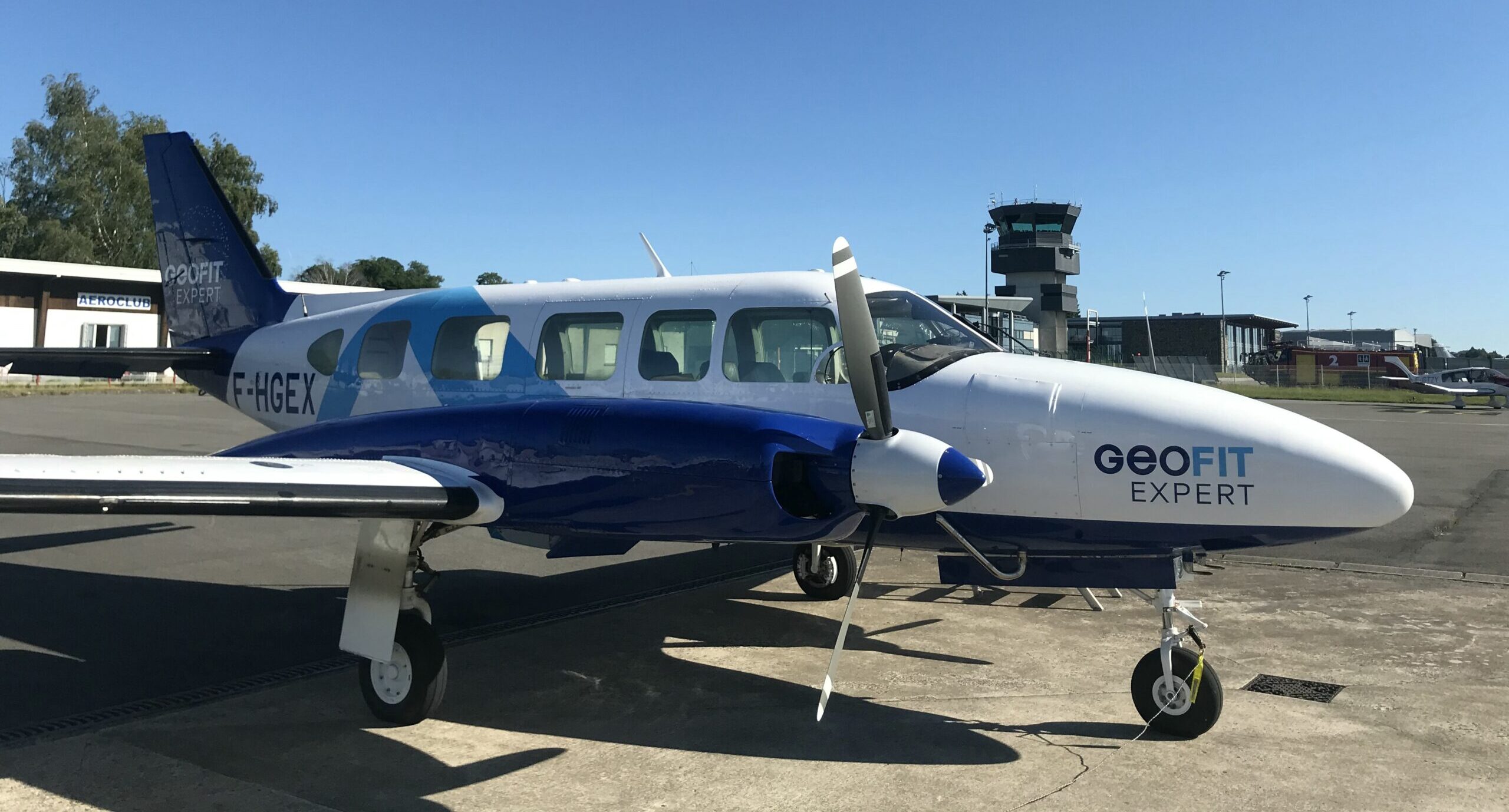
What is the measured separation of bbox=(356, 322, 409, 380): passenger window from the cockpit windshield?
354 cm

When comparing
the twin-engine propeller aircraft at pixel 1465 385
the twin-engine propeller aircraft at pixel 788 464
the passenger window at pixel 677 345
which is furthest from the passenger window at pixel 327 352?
the twin-engine propeller aircraft at pixel 1465 385

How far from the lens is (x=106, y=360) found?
9.23 metres

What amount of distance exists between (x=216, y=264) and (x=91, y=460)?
550cm

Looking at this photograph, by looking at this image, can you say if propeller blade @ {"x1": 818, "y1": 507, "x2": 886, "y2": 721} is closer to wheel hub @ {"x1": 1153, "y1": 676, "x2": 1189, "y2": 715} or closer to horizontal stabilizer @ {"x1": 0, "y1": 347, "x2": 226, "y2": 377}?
wheel hub @ {"x1": 1153, "y1": 676, "x2": 1189, "y2": 715}

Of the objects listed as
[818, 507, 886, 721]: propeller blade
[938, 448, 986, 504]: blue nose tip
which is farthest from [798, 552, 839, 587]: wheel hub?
[938, 448, 986, 504]: blue nose tip

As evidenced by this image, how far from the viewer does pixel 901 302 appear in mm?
6395

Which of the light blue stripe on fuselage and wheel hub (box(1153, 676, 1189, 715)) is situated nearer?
wheel hub (box(1153, 676, 1189, 715))

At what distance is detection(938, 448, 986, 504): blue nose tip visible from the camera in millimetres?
4820

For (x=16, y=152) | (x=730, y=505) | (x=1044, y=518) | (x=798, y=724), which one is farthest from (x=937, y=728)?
(x=16, y=152)

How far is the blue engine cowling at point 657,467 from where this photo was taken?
505 cm

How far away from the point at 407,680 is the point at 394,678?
3.3 inches

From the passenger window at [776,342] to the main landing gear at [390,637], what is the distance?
6.72 feet

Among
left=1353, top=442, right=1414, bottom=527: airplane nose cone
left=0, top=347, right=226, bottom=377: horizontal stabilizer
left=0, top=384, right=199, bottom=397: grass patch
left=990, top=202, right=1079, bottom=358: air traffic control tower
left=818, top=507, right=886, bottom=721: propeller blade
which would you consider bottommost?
left=818, top=507, right=886, bottom=721: propeller blade

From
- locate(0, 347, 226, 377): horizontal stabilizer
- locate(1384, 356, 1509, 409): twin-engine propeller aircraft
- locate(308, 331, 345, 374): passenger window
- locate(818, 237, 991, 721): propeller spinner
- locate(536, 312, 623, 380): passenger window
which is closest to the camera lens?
locate(818, 237, 991, 721): propeller spinner
